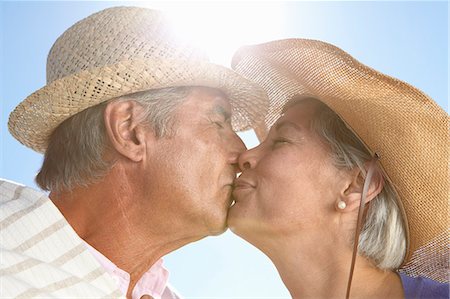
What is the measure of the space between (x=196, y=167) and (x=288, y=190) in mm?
392

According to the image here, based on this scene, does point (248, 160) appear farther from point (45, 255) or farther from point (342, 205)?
point (45, 255)

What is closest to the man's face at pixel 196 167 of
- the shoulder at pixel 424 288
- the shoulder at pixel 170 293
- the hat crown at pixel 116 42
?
the hat crown at pixel 116 42

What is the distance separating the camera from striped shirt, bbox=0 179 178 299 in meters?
2.48

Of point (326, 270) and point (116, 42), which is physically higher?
point (116, 42)

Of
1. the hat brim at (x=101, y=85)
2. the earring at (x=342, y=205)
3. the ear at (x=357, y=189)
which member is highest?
the hat brim at (x=101, y=85)

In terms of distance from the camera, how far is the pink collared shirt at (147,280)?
2.91 m

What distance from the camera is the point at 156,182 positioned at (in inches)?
120

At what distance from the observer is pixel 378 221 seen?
3092mm

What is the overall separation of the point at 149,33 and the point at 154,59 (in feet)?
0.45

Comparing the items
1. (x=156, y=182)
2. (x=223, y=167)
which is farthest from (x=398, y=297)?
(x=156, y=182)

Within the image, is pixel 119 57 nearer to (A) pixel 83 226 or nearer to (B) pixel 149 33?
(B) pixel 149 33

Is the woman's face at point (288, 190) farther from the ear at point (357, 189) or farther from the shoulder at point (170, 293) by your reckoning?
the shoulder at point (170, 293)

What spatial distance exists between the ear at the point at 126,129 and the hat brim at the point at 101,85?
61 mm

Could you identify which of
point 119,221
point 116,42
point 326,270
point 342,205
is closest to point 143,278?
point 119,221
